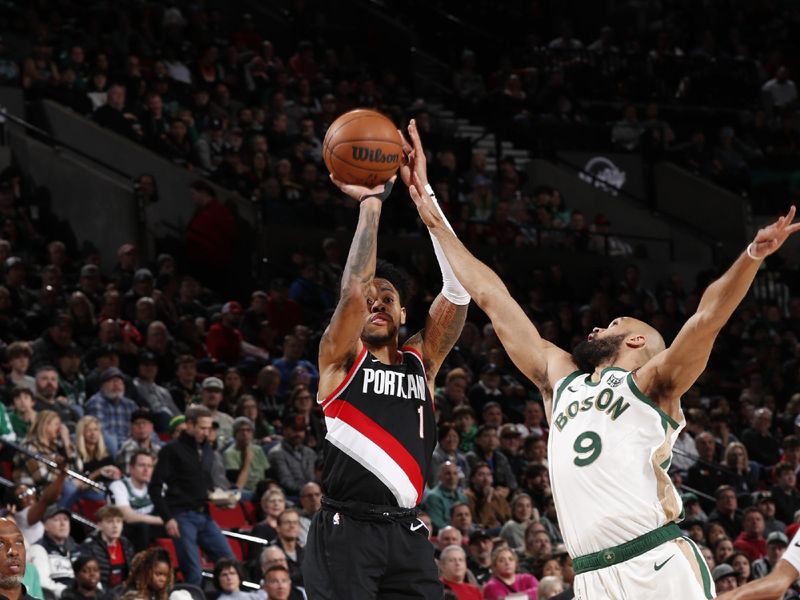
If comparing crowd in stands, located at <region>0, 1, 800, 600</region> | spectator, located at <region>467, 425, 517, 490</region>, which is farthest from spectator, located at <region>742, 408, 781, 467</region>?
spectator, located at <region>467, 425, 517, 490</region>

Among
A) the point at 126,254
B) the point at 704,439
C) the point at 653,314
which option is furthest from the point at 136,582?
the point at 653,314

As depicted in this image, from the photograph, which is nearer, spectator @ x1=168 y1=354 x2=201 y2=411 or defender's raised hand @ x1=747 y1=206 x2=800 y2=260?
defender's raised hand @ x1=747 y1=206 x2=800 y2=260

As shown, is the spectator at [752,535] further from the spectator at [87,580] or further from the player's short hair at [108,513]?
the spectator at [87,580]

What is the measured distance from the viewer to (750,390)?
1834cm

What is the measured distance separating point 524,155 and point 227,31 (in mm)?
5160

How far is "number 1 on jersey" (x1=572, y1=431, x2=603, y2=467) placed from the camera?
5727 mm

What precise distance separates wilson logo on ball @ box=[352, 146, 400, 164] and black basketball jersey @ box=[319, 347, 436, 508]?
3.05ft

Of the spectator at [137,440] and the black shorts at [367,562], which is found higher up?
the spectator at [137,440]

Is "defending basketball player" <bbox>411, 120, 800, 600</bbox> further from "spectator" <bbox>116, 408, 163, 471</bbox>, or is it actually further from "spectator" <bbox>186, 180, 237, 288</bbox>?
"spectator" <bbox>186, 180, 237, 288</bbox>

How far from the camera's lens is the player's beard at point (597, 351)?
19.8ft

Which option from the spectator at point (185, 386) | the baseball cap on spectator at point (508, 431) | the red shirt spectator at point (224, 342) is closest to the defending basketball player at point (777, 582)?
the spectator at point (185, 386)

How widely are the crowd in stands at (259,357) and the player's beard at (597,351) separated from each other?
186 inches

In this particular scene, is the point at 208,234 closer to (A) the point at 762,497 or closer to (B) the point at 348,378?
(A) the point at 762,497

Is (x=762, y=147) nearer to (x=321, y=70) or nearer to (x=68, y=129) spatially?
(x=321, y=70)
